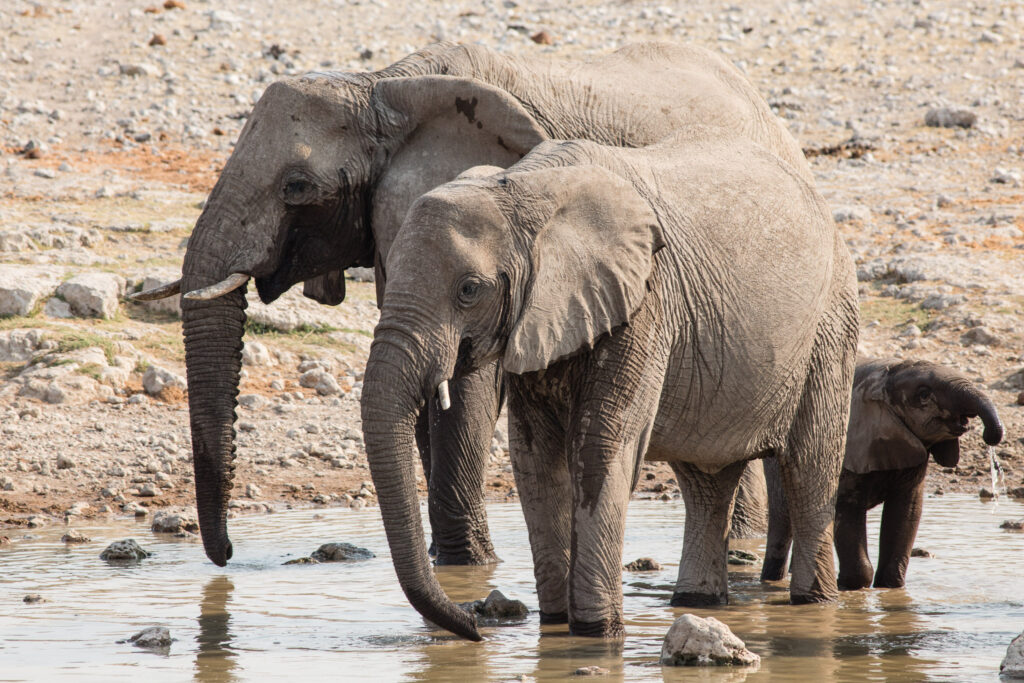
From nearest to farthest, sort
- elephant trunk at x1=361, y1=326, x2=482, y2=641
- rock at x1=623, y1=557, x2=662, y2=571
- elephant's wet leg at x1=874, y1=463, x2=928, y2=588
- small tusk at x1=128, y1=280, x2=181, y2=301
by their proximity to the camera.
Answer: elephant trunk at x1=361, y1=326, x2=482, y2=641 → small tusk at x1=128, y1=280, x2=181, y2=301 → elephant's wet leg at x1=874, y1=463, x2=928, y2=588 → rock at x1=623, y1=557, x2=662, y2=571

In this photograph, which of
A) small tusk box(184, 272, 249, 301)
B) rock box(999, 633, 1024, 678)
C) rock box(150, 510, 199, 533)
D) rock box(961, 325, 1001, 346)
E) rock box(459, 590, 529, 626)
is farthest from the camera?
rock box(961, 325, 1001, 346)

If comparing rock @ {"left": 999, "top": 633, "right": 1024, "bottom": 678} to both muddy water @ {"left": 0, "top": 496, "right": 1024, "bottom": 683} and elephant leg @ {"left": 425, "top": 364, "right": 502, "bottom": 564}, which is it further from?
elephant leg @ {"left": 425, "top": 364, "right": 502, "bottom": 564}

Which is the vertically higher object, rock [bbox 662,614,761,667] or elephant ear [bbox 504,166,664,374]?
elephant ear [bbox 504,166,664,374]

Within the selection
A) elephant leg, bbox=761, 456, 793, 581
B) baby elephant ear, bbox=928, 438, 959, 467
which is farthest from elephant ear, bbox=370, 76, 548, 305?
baby elephant ear, bbox=928, 438, 959, 467

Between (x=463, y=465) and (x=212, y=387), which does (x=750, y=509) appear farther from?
(x=212, y=387)

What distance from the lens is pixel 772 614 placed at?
665cm

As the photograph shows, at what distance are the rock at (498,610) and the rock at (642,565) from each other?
1503 millimetres

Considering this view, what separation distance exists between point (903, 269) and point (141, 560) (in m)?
8.34

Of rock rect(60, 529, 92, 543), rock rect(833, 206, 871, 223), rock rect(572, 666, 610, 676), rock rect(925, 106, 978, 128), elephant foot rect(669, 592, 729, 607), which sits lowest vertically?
rock rect(572, 666, 610, 676)

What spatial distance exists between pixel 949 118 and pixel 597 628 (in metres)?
15.5

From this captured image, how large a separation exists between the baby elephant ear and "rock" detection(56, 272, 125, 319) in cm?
662

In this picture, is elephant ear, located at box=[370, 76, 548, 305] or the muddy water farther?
elephant ear, located at box=[370, 76, 548, 305]

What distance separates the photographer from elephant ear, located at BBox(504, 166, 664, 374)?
5.18 meters

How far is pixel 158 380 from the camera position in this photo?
10961 millimetres
